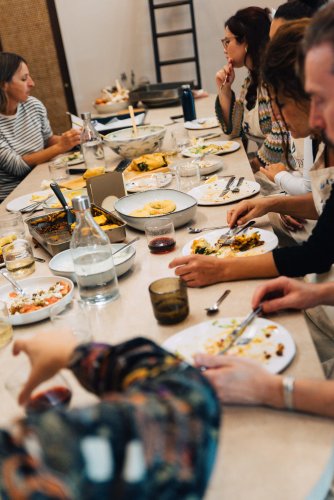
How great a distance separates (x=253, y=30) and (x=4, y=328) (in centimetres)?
244

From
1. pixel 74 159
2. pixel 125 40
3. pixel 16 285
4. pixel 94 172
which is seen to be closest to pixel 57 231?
pixel 16 285

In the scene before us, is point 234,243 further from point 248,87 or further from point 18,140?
point 18,140

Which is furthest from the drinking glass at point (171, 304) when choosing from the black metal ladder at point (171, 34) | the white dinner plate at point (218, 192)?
the black metal ladder at point (171, 34)

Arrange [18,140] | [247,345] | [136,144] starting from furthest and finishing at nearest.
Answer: [18,140] → [136,144] → [247,345]

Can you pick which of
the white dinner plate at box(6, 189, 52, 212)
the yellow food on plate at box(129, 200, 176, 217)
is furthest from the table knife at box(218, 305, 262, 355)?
the white dinner plate at box(6, 189, 52, 212)

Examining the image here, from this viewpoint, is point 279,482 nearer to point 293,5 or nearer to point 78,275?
point 78,275

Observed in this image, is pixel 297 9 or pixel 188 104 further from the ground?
pixel 297 9

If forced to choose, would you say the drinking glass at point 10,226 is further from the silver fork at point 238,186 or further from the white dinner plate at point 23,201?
the silver fork at point 238,186

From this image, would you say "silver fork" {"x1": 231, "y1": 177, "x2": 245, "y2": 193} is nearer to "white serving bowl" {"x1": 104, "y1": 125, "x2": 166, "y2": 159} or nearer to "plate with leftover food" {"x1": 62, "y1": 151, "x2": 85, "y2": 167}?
"white serving bowl" {"x1": 104, "y1": 125, "x2": 166, "y2": 159}

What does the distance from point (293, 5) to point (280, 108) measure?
0.95 meters

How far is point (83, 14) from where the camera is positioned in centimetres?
577

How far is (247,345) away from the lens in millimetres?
1105

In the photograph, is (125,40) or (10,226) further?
(125,40)

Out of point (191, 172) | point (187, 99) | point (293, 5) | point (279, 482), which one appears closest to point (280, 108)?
point (191, 172)
